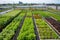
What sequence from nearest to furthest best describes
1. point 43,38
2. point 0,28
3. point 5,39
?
point 5,39 < point 43,38 < point 0,28

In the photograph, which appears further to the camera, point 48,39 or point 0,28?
point 0,28

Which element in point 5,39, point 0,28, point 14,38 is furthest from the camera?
point 0,28

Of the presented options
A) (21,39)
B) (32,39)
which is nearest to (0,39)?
(21,39)

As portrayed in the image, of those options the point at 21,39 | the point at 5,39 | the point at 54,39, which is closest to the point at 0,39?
the point at 5,39

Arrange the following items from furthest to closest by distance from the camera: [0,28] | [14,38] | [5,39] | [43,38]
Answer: [0,28], [14,38], [43,38], [5,39]

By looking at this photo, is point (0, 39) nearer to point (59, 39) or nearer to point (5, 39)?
point (5, 39)

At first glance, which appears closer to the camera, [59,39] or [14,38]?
[59,39]

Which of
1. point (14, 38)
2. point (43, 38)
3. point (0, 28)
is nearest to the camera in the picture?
point (43, 38)

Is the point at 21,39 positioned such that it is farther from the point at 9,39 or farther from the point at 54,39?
the point at 54,39
